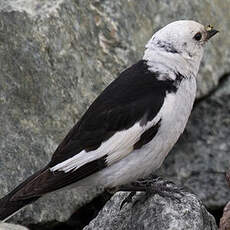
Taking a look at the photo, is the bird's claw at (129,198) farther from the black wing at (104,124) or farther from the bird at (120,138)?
the black wing at (104,124)

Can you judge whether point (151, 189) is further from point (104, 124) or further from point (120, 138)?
point (104, 124)

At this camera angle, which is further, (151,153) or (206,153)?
(206,153)

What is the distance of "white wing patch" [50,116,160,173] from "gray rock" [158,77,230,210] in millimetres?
1916

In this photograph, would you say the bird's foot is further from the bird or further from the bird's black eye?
the bird's black eye

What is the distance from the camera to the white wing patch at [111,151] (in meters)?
5.59

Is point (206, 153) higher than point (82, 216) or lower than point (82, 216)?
lower

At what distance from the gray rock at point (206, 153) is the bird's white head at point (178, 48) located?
1.71 m

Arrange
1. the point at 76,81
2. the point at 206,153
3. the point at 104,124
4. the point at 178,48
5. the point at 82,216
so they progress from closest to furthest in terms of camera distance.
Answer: the point at 104,124, the point at 178,48, the point at 82,216, the point at 76,81, the point at 206,153

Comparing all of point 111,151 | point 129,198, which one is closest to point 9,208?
point 111,151

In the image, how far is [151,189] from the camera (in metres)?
5.84

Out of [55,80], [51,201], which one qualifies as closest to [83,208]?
[51,201]

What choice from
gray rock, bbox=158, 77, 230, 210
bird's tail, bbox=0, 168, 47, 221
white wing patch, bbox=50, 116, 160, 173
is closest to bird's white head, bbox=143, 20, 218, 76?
white wing patch, bbox=50, 116, 160, 173

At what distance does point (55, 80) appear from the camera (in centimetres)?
720

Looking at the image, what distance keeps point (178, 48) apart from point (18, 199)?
153 cm
